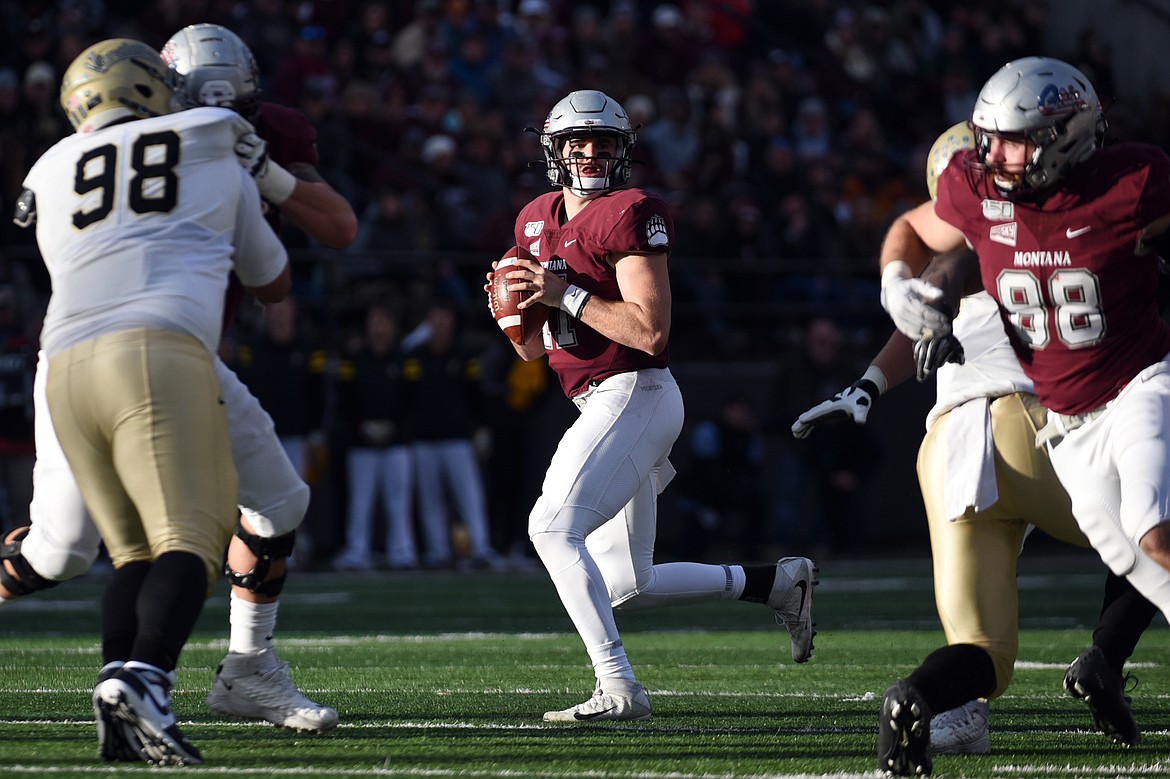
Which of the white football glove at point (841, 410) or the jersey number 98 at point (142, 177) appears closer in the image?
the jersey number 98 at point (142, 177)

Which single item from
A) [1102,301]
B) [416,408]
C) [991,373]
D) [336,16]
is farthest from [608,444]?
[336,16]

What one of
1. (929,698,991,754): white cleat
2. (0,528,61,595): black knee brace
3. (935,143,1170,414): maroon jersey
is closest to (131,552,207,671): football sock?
(0,528,61,595): black knee brace

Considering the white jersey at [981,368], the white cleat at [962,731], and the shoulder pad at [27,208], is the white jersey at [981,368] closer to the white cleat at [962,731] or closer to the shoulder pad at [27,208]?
the white cleat at [962,731]

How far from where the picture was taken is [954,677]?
3922mm

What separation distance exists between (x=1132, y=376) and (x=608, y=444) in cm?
153

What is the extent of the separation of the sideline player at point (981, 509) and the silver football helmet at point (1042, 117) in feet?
1.26

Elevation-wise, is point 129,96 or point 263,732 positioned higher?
point 129,96

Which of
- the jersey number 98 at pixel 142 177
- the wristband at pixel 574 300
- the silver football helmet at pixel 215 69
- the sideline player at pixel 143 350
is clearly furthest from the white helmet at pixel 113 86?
the wristband at pixel 574 300

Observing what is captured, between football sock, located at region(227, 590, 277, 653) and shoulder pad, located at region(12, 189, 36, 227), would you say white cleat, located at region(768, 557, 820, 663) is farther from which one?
shoulder pad, located at region(12, 189, 36, 227)

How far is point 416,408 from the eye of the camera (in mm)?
11719

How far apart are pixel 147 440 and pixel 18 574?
2.64 feet

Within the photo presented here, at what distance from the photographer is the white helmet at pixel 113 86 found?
4059 mm

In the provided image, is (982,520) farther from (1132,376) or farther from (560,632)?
(560,632)

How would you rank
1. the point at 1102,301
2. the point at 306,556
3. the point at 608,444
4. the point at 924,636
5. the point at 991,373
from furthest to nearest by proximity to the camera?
the point at 306,556 < the point at 924,636 < the point at 608,444 < the point at 991,373 < the point at 1102,301
